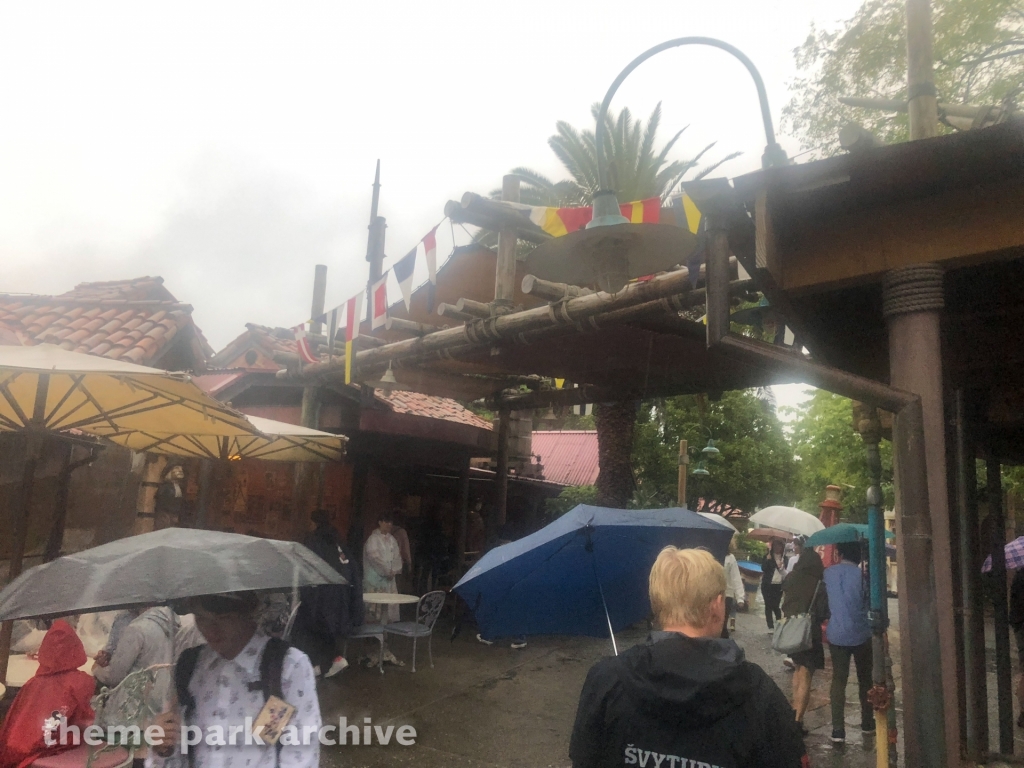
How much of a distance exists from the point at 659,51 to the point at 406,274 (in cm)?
347

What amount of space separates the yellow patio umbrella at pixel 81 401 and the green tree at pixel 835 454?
2421 centimetres

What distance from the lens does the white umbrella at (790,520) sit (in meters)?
13.2

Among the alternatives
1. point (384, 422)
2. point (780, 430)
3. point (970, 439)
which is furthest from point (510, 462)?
point (780, 430)

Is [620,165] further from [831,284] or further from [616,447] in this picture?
[831,284]

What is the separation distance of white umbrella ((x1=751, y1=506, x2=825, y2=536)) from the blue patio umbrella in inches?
346

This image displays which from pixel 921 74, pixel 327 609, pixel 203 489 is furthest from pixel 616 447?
pixel 921 74

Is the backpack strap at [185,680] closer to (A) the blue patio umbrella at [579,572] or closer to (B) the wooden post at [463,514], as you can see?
(A) the blue patio umbrella at [579,572]

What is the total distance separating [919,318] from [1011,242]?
1.69 feet

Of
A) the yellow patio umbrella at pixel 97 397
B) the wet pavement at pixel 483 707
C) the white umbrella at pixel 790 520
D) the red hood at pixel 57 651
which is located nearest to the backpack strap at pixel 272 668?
the red hood at pixel 57 651

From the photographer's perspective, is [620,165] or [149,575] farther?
[620,165]

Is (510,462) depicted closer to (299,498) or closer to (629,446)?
(629,446)

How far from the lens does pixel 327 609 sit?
23.9ft

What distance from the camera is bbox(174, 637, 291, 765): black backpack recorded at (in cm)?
272

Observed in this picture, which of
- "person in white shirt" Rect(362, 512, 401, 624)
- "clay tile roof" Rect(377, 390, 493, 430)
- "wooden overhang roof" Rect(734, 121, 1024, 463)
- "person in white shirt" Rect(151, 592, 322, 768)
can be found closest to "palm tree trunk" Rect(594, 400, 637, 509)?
"clay tile roof" Rect(377, 390, 493, 430)
